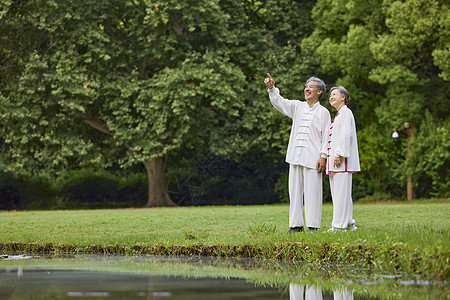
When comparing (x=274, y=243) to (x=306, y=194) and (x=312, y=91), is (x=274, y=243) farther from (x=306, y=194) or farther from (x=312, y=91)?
(x=312, y=91)

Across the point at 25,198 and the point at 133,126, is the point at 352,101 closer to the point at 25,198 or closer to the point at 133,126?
the point at 133,126

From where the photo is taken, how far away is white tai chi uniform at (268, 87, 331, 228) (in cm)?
1151

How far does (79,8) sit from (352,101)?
12712 millimetres

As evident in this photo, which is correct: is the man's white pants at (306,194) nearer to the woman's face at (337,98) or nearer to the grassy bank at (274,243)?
the grassy bank at (274,243)

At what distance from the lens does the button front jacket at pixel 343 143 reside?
11.3 meters

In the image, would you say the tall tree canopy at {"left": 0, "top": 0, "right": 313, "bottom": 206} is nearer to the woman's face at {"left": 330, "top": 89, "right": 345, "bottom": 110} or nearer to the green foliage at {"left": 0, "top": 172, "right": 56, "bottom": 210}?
the green foliage at {"left": 0, "top": 172, "right": 56, "bottom": 210}

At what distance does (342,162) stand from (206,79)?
1652 centimetres

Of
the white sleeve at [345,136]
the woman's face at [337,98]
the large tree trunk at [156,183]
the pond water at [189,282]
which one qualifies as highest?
the woman's face at [337,98]

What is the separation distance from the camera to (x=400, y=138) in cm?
3134

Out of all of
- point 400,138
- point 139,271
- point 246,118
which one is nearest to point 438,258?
point 139,271

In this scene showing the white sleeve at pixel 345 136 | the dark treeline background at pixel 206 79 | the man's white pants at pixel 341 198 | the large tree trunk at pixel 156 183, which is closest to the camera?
the white sleeve at pixel 345 136

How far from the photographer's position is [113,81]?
2861 cm

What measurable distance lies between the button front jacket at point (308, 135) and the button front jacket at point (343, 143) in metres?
0.15

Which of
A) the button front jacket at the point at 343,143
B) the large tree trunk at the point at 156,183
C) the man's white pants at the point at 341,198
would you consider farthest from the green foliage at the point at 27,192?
the button front jacket at the point at 343,143
